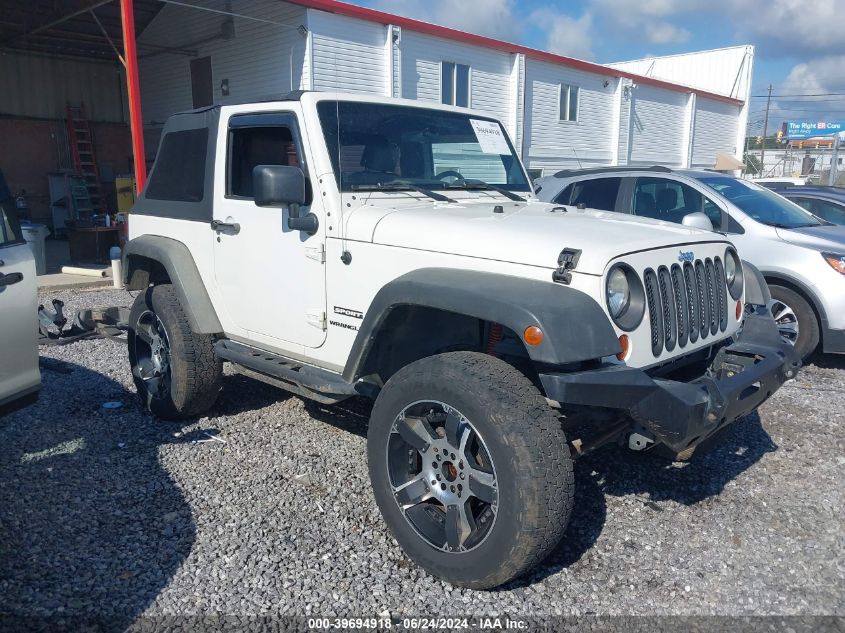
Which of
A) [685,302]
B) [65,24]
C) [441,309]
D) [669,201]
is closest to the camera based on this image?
[441,309]

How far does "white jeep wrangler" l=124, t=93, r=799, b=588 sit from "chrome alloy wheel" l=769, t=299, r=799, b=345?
2.42 m

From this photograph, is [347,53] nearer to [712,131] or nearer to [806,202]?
[806,202]

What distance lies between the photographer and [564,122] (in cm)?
2145

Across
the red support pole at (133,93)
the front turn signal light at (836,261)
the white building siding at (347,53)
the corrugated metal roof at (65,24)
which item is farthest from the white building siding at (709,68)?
the front turn signal light at (836,261)

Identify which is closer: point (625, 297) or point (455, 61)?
point (625, 297)

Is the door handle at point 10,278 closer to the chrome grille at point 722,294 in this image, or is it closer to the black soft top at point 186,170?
the black soft top at point 186,170

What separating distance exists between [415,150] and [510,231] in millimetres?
1242

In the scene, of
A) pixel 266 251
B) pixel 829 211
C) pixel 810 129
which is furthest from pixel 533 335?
pixel 810 129

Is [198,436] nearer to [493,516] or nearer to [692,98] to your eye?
[493,516]

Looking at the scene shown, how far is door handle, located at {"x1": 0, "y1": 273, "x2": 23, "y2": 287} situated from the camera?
3677 millimetres

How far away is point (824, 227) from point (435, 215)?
499cm

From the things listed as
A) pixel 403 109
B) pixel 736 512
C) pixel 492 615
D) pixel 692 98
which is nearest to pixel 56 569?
pixel 492 615

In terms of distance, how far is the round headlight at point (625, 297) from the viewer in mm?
2994

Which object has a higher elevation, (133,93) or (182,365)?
(133,93)
